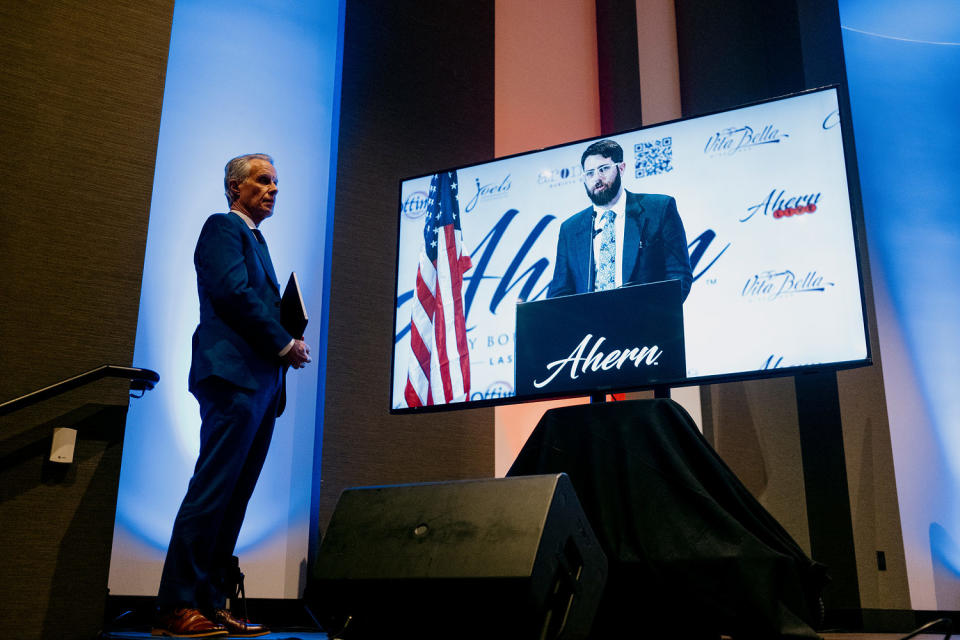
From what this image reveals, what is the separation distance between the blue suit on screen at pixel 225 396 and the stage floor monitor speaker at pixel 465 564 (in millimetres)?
582

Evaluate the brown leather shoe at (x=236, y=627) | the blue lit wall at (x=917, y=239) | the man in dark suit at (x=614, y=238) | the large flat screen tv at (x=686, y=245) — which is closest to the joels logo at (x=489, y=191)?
the large flat screen tv at (x=686, y=245)

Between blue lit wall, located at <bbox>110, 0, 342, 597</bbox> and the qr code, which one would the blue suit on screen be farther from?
the qr code

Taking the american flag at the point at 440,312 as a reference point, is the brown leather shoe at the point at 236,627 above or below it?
below

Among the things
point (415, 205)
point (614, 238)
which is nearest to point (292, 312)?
point (415, 205)

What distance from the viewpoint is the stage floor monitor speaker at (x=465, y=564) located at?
1.60 metres

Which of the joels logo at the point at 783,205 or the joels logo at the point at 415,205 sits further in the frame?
the joels logo at the point at 415,205

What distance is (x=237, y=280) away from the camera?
96.7 inches

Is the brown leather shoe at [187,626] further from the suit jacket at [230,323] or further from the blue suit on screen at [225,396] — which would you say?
the suit jacket at [230,323]

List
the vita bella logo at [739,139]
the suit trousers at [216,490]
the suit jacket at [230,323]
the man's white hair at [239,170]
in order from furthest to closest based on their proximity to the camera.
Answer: the vita bella logo at [739,139]
the man's white hair at [239,170]
the suit jacket at [230,323]
the suit trousers at [216,490]

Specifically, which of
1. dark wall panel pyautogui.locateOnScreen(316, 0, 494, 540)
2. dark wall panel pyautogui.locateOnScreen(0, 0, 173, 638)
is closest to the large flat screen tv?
dark wall panel pyautogui.locateOnScreen(316, 0, 494, 540)

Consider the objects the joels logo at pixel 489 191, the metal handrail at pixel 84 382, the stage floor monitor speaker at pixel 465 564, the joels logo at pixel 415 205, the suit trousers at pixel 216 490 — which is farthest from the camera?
the joels logo at pixel 415 205

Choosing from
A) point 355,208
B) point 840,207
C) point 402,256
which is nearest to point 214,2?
point 355,208

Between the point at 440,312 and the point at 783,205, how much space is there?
50.9 inches

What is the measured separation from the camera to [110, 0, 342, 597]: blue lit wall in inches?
121
